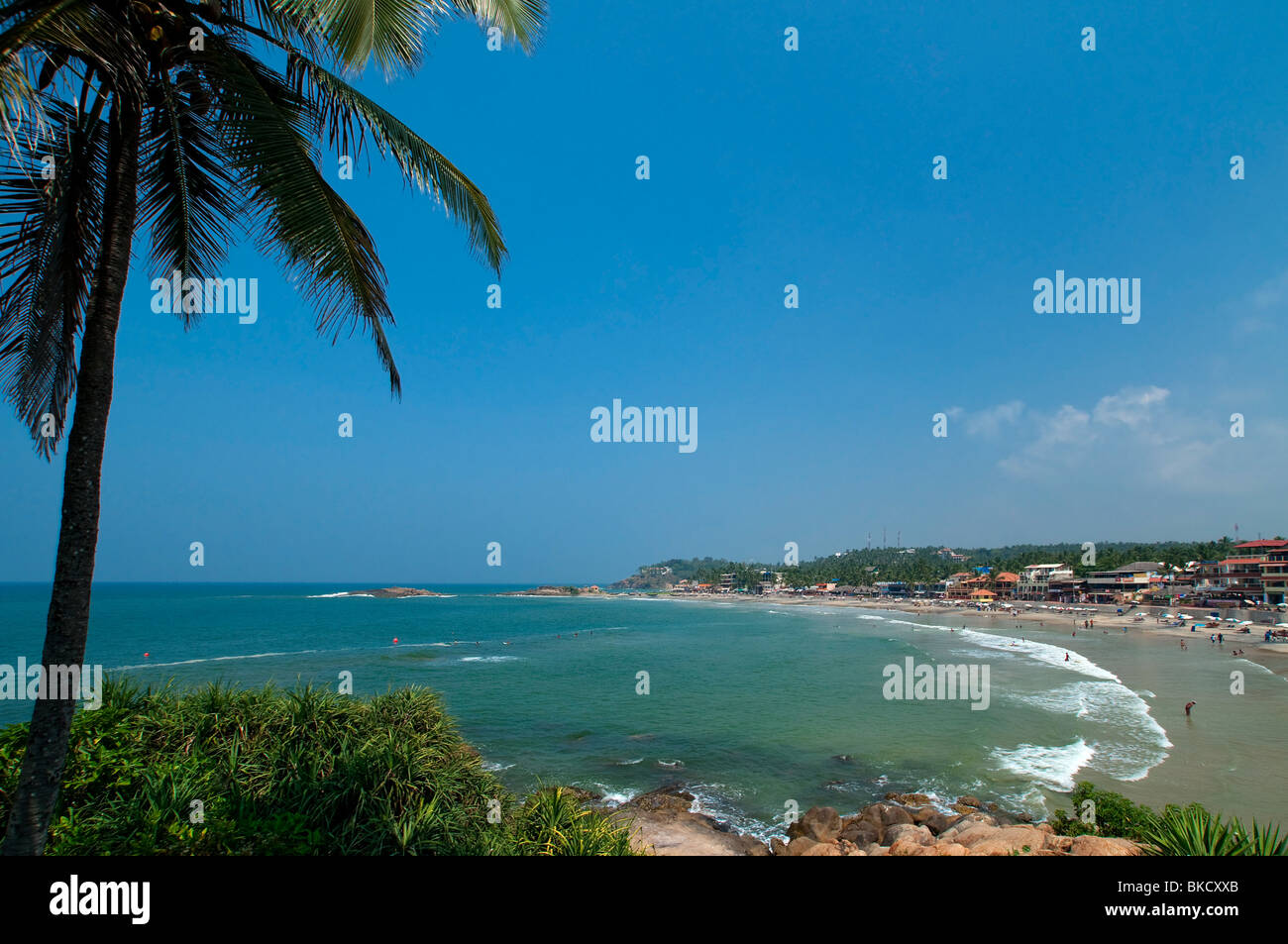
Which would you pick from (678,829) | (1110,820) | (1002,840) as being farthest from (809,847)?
(1110,820)

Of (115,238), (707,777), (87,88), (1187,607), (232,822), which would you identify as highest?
(87,88)

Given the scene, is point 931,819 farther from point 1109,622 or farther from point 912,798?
point 1109,622

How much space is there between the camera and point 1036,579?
10412cm

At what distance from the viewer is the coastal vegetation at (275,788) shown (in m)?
5.71

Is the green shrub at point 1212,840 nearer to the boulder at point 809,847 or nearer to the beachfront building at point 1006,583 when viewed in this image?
the boulder at point 809,847

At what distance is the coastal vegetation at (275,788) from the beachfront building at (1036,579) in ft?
377

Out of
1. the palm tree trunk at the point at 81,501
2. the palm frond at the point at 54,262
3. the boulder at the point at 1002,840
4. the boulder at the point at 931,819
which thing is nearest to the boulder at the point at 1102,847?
the boulder at the point at 1002,840

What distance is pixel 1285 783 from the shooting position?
15688mm

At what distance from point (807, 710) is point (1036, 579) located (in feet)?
331

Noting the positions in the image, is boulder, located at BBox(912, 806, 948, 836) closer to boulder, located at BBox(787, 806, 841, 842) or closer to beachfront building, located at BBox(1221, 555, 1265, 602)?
boulder, located at BBox(787, 806, 841, 842)

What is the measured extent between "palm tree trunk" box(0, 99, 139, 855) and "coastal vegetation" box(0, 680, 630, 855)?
2037mm

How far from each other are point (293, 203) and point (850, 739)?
77.6ft
